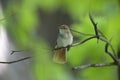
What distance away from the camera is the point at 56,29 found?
1438 millimetres

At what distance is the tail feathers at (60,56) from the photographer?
56.0 inches

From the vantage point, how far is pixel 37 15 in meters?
1.41

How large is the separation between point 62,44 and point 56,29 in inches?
3.5

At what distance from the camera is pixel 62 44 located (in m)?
1.43

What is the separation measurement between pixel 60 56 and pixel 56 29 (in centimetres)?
15

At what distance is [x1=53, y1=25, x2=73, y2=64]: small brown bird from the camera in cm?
142

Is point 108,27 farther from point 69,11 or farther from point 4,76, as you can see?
point 4,76

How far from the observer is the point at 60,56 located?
1425mm

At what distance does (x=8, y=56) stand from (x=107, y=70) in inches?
23.0

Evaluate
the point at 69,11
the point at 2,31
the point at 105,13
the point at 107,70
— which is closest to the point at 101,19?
the point at 105,13

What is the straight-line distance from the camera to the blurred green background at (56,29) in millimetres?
1374

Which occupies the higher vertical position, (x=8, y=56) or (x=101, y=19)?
(x=101, y=19)

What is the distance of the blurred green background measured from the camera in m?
1.37

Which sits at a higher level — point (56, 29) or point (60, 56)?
point (56, 29)
